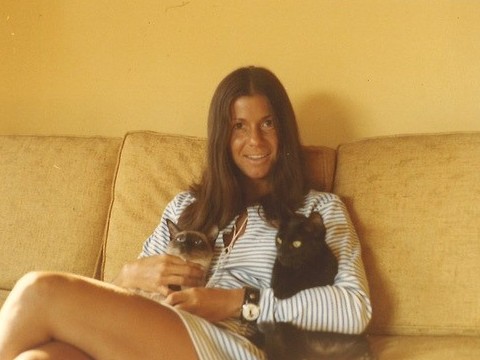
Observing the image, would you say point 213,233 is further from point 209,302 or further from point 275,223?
point 209,302

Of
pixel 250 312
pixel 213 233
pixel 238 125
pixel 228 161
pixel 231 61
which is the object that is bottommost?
pixel 250 312

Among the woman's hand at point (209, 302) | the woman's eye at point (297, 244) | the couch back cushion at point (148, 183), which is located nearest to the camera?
the woman's hand at point (209, 302)

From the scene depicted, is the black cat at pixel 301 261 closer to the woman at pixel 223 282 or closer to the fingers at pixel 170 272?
the woman at pixel 223 282

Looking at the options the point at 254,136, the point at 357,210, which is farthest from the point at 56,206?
the point at 357,210

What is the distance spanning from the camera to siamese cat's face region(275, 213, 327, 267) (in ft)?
4.91

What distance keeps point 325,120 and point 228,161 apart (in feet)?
1.56

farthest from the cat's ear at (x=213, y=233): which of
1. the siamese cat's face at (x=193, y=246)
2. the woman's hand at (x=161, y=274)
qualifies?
the woman's hand at (x=161, y=274)

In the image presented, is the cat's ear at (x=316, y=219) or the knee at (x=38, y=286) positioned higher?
the cat's ear at (x=316, y=219)

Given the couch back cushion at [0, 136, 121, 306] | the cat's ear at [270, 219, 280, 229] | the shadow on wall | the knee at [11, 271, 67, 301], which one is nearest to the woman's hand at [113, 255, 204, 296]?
the cat's ear at [270, 219, 280, 229]

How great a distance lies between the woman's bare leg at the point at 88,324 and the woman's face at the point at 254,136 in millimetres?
612

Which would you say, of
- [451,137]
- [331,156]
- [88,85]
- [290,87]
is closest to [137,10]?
[88,85]

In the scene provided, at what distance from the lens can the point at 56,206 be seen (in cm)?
202

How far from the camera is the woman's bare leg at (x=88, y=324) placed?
1.19 meters

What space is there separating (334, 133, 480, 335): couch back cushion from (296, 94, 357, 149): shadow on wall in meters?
0.33
